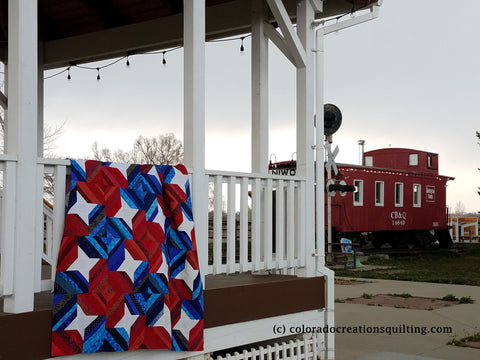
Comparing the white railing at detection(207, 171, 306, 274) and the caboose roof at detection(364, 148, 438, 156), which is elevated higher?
the caboose roof at detection(364, 148, 438, 156)

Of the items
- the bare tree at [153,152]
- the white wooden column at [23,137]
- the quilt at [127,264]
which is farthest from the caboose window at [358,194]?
the white wooden column at [23,137]

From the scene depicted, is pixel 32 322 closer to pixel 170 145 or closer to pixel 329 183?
pixel 329 183

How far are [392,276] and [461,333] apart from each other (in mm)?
7308

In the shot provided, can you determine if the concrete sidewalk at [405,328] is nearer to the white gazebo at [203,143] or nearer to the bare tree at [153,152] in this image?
the white gazebo at [203,143]

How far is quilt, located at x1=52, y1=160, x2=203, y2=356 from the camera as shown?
165 inches

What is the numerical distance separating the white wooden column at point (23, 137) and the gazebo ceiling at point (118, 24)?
3.26 meters

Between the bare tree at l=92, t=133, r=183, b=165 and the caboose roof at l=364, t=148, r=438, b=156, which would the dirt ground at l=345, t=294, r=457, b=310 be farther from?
the bare tree at l=92, t=133, r=183, b=165

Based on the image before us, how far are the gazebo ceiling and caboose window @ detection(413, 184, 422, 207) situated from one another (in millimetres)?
20200

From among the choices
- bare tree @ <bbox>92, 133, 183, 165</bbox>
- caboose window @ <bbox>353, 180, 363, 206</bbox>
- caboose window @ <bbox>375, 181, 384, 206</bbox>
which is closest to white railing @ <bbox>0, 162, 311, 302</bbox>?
caboose window @ <bbox>353, 180, 363, 206</bbox>

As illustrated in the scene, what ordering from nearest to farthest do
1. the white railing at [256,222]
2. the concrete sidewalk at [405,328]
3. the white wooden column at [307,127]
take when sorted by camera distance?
the white railing at [256,222] < the white wooden column at [307,127] < the concrete sidewalk at [405,328]

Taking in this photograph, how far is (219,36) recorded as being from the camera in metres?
7.50

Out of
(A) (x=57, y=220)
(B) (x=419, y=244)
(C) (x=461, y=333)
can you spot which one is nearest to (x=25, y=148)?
(A) (x=57, y=220)

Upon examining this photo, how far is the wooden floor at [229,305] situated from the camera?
3.96 m

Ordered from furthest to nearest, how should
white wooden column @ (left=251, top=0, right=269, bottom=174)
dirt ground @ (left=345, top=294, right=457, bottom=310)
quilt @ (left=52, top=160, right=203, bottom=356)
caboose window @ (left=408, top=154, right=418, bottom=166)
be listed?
caboose window @ (left=408, top=154, right=418, bottom=166) → dirt ground @ (left=345, top=294, right=457, bottom=310) → white wooden column @ (left=251, top=0, right=269, bottom=174) → quilt @ (left=52, top=160, right=203, bottom=356)
